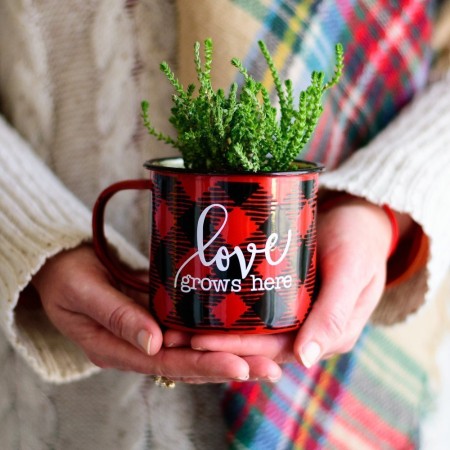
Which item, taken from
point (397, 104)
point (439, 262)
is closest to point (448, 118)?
point (397, 104)


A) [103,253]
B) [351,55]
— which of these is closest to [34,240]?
[103,253]

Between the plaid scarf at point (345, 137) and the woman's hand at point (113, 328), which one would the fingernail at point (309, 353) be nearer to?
the woman's hand at point (113, 328)

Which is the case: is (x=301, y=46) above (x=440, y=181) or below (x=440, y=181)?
above

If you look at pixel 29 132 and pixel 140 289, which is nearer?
pixel 140 289

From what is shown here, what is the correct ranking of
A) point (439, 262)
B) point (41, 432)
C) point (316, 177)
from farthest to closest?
point (41, 432) → point (439, 262) → point (316, 177)

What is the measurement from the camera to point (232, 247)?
1.52 feet

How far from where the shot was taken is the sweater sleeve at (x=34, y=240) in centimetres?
59

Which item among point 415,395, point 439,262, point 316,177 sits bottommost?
point 415,395

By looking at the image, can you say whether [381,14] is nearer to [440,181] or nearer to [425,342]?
[440,181]

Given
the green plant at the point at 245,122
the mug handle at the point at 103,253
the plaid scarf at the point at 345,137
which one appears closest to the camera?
the green plant at the point at 245,122

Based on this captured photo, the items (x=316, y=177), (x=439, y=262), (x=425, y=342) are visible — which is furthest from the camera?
(x=425, y=342)

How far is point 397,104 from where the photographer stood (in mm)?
760

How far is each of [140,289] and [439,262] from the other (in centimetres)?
31

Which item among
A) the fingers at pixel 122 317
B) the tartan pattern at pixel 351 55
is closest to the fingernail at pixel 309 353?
the fingers at pixel 122 317
